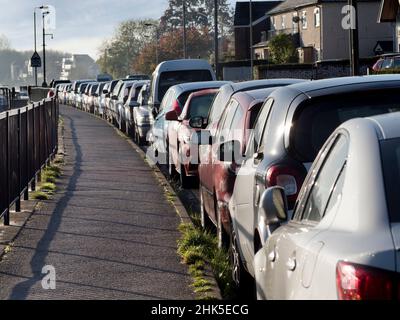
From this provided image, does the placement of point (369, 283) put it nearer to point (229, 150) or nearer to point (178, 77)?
point (229, 150)

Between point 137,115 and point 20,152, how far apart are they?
14963mm

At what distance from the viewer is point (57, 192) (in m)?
17.1

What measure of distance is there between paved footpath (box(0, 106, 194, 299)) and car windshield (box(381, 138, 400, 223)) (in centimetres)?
413

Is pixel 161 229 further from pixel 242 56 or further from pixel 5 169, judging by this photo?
pixel 242 56

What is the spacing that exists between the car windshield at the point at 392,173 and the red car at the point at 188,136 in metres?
11.8

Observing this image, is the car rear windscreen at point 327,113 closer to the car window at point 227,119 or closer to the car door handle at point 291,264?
the car door handle at point 291,264

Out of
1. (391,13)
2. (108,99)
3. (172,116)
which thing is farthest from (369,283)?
(391,13)

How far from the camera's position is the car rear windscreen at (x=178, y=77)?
2641cm

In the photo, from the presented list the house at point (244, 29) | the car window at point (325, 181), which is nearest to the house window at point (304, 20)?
the house at point (244, 29)

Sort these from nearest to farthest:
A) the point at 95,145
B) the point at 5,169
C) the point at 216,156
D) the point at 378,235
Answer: the point at 378,235
the point at 216,156
the point at 5,169
the point at 95,145

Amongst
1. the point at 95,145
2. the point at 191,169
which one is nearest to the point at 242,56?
the point at 95,145

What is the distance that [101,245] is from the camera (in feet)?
37.3

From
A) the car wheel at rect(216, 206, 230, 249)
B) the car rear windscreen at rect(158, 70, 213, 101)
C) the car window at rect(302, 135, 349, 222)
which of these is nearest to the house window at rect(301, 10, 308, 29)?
the car rear windscreen at rect(158, 70, 213, 101)
